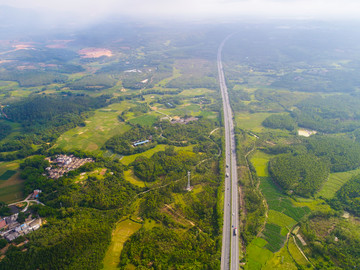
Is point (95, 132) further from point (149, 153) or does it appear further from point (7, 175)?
point (7, 175)

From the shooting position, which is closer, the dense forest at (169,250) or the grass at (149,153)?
the dense forest at (169,250)

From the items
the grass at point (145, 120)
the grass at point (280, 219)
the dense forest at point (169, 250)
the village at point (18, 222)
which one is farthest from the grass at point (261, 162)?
the village at point (18, 222)

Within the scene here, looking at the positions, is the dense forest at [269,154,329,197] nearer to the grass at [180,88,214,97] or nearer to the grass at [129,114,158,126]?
the grass at [129,114,158,126]

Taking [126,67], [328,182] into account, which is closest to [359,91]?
[328,182]

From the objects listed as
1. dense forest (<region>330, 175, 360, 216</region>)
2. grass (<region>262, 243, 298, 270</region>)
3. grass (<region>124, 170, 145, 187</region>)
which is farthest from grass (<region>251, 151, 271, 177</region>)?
grass (<region>124, 170, 145, 187</region>)

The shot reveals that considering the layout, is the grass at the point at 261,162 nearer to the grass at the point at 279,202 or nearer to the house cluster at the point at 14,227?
the grass at the point at 279,202

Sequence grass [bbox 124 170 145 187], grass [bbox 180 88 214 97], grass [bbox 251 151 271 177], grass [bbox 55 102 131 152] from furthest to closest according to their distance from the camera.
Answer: grass [bbox 180 88 214 97]
grass [bbox 55 102 131 152]
grass [bbox 251 151 271 177]
grass [bbox 124 170 145 187]
